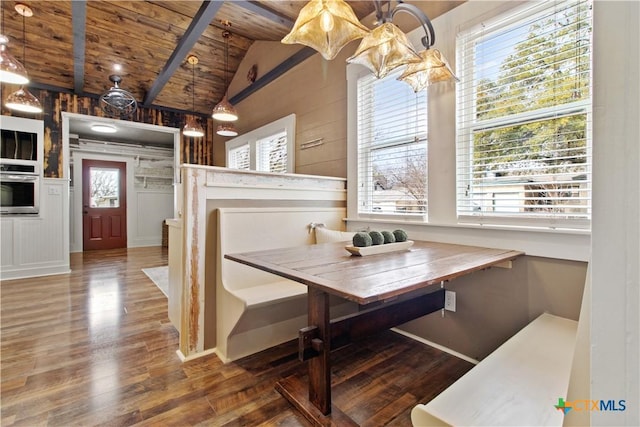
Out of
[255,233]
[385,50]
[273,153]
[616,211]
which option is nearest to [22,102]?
[273,153]

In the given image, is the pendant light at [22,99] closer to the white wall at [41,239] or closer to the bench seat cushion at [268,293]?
the white wall at [41,239]

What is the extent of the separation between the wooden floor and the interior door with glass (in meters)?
4.60

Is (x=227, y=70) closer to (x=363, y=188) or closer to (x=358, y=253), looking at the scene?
(x=363, y=188)

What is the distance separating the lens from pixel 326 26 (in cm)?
141

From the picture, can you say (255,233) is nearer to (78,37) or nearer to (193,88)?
(78,37)

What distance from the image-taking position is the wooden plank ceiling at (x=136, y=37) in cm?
323

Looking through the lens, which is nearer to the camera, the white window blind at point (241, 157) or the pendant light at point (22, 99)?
the pendant light at point (22, 99)

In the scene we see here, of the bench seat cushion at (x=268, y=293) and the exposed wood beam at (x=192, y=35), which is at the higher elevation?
the exposed wood beam at (x=192, y=35)

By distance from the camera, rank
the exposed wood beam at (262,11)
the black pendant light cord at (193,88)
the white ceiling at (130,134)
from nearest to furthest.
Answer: the exposed wood beam at (262,11) → the black pendant light cord at (193,88) → the white ceiling at (130,134)

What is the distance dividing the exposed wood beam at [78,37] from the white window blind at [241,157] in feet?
7.34

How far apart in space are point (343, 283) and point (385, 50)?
118 centimetres

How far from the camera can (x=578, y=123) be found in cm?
165

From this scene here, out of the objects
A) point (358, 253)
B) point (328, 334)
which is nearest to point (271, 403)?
point (328, 334)

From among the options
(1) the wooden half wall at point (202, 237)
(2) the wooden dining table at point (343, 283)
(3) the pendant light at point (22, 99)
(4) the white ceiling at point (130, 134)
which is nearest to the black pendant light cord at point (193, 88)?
(4) the white ceiling at point (130, 134)
